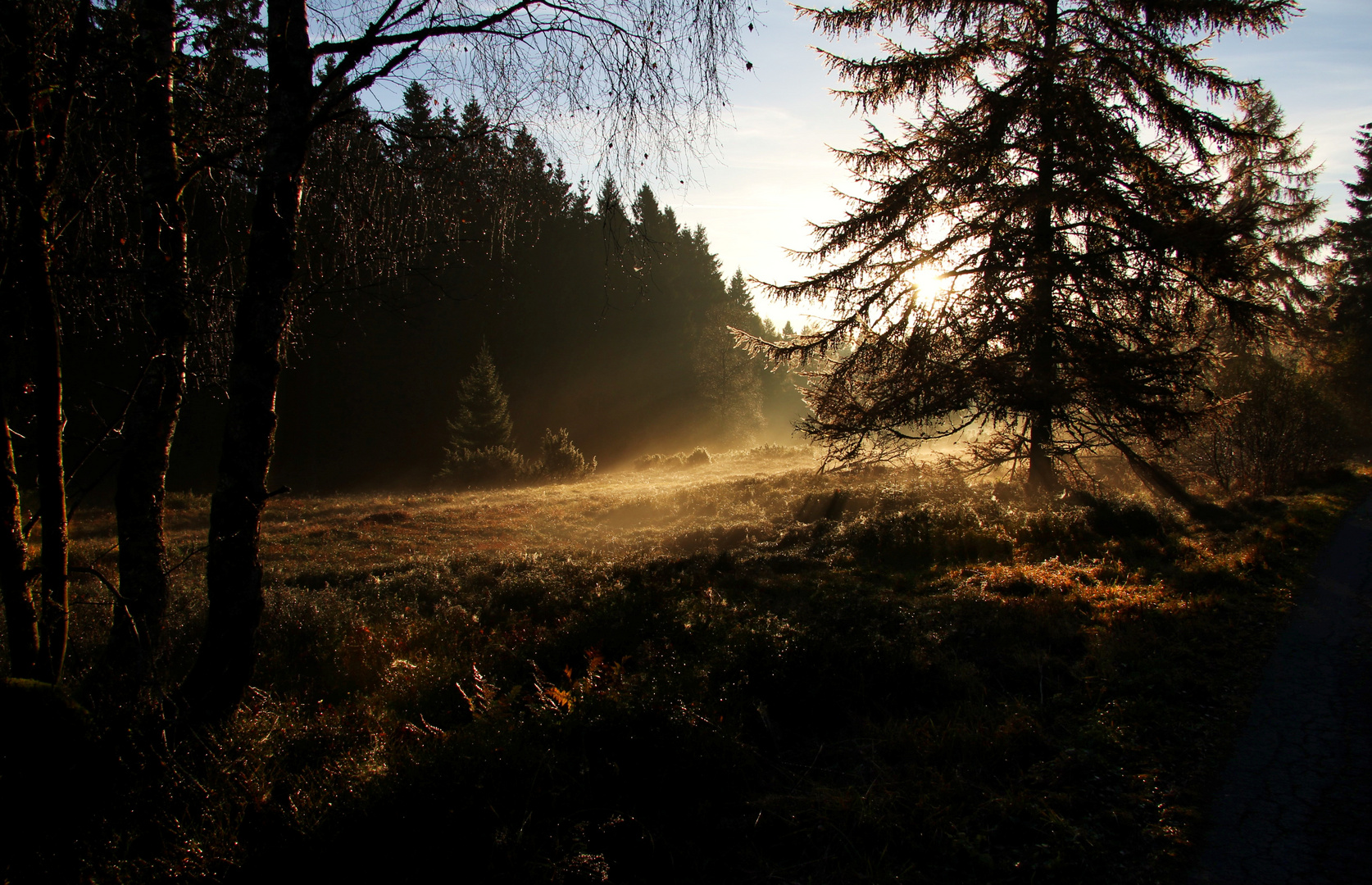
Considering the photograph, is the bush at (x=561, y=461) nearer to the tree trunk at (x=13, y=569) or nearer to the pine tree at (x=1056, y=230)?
the pine tree at (x=1056, y=230)

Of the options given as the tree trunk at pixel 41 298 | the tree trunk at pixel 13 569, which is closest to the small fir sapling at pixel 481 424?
the tree trunk at pixel 41 298

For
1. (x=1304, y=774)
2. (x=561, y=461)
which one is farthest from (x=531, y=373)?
(x=1304, y=774)

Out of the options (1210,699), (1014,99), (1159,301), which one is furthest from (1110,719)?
(1014,99)

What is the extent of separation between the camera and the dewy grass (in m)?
2.88

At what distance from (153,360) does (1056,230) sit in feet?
42.3

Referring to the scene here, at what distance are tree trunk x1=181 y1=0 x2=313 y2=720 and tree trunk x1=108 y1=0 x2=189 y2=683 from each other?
1.18 ft

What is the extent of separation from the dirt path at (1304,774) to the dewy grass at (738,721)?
0.16 m

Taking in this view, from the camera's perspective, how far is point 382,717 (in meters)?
4.21

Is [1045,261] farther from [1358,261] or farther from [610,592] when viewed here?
[1358,261]

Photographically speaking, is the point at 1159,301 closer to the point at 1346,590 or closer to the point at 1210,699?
the point at 1346,590

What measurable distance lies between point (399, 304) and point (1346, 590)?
385 inches

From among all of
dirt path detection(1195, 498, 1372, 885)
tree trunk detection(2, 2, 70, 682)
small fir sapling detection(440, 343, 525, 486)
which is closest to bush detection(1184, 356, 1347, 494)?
dirt path detection(1195, 498, 1372, 885)

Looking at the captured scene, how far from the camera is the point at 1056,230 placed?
1116 cm

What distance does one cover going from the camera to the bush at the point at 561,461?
30484 millimetres
